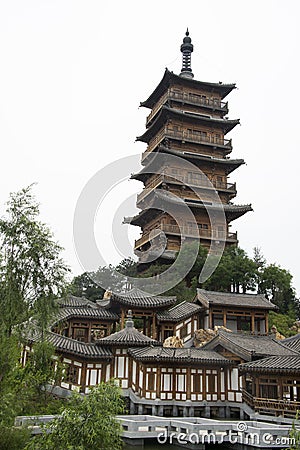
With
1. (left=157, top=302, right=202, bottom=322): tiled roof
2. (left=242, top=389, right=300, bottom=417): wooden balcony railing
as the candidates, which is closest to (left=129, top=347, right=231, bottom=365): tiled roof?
(left=242, top=389, right=300, bottom=417): wooden balcony railing

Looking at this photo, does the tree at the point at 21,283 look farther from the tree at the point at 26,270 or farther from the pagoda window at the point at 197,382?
the pagoda window at the point at 197,382

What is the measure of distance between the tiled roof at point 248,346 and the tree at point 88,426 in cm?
1127

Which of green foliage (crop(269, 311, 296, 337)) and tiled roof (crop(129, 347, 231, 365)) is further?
green foliage (crop(269, 311, 296, 337))

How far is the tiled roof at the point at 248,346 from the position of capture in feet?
61.2

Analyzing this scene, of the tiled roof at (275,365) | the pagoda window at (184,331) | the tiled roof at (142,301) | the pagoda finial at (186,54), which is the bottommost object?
the tiled roof at (275,365)

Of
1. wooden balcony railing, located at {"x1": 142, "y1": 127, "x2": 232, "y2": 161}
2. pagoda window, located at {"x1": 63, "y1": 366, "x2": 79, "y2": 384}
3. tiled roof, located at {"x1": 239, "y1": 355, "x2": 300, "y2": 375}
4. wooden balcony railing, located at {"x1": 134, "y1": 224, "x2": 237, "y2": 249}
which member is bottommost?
pagoda window, located at {"x1": 63, "y1": 366, "x2": 79, "y2": 384}

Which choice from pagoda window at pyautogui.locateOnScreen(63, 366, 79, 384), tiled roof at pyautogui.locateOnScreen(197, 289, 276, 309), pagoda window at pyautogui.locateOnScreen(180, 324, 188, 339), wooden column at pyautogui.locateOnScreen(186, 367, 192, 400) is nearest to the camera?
wooden column at pyautogui.locateOnScreen(186, 367, 192, 400)

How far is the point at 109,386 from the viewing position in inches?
338

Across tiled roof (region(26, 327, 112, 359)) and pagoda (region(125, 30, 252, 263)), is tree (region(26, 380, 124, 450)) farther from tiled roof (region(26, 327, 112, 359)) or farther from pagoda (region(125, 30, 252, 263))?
pagoda (region(125, 30, 252, 263))

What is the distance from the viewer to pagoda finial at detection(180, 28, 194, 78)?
44850 millimetres

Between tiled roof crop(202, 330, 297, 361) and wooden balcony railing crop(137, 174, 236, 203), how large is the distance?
1746 cm

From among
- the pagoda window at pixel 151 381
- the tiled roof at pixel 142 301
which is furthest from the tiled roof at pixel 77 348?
the tiled roof at pixel 142 301

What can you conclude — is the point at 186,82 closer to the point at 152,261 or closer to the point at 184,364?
the point at 152,261

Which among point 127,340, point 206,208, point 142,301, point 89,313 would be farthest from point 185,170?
point 127,340
